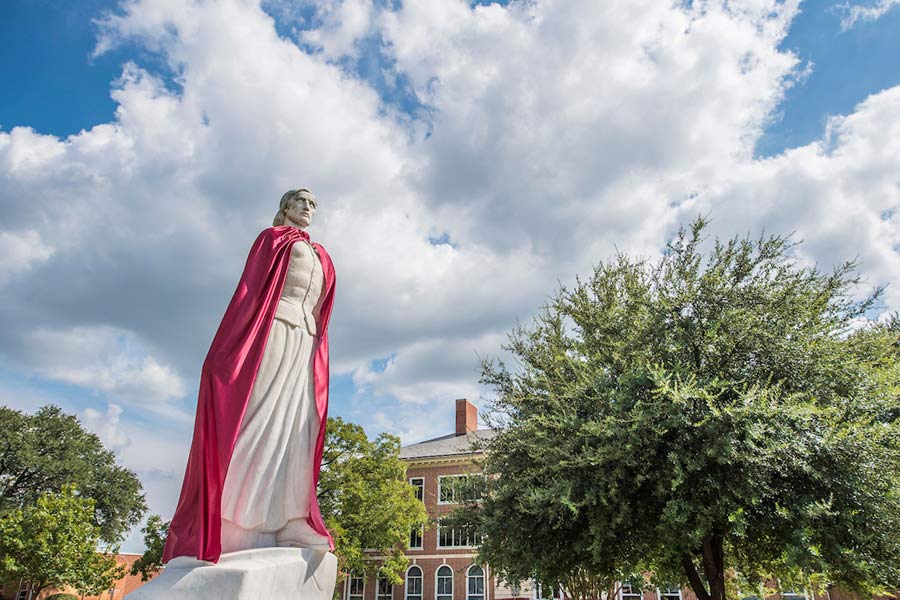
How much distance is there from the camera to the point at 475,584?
3612 cm

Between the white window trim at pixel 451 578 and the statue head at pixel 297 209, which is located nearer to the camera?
the statue head at pixel 297 209

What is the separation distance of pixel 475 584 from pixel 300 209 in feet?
117

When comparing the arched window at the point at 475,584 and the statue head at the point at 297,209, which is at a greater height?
the statue head at the point at 297,209

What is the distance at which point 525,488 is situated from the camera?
13.4m

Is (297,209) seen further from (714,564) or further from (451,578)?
(451,578)

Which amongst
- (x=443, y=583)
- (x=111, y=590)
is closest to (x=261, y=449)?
(x=443, y=583)

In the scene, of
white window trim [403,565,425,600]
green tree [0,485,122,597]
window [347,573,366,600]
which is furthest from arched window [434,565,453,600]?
green tree [0,485,122,597]

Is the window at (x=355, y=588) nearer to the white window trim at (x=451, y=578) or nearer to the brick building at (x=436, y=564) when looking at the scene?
the brick building at (x=436, y=564)

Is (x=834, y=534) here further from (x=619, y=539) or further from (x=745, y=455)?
(x=619, y=539)

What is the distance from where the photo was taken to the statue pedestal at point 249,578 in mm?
3293

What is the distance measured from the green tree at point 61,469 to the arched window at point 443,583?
18.6 m

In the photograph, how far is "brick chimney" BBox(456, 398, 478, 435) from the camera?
44.7 m

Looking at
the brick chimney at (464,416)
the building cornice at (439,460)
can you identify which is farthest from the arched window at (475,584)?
the brick chimney at (464,416)

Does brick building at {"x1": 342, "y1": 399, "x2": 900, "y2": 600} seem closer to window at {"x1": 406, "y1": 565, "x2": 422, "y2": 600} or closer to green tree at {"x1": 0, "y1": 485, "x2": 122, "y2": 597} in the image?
window at {"x1": 406, "y1": 565, "x2": 422, "y2": 600}
